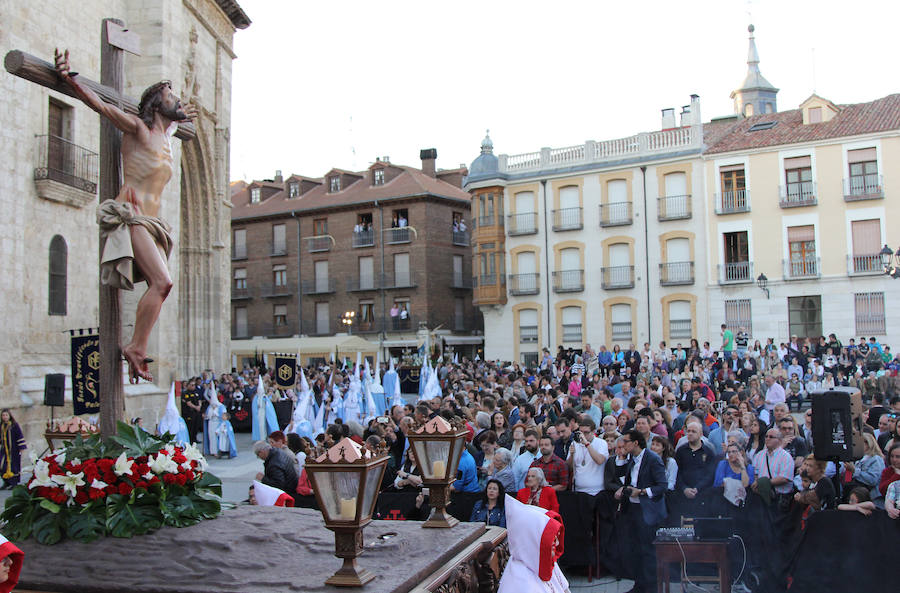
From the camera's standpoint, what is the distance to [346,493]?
→ 3.67 metres

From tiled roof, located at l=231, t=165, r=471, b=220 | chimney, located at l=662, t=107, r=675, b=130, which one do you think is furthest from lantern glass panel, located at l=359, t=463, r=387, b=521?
tiled roof, located at l=231, t=165, r=471, b=220

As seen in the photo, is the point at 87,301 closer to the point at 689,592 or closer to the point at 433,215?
the point at 689,592

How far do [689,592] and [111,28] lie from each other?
23.4 feet

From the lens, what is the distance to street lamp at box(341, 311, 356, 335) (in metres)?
43.5

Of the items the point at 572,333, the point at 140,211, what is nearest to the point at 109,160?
the point at 140,211

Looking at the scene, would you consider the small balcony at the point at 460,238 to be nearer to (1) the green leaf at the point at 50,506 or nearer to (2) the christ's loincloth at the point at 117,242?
(2) the christ's loincloth at the point at 117,242

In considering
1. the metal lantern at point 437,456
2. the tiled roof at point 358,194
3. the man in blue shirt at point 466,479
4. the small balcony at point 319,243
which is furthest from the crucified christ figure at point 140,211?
the small balcony at point 319,243

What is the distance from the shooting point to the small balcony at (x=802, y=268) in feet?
104

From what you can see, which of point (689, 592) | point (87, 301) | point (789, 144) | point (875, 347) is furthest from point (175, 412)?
point (789, 144)

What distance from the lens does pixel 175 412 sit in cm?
1562

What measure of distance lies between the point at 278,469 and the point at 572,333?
28.6m

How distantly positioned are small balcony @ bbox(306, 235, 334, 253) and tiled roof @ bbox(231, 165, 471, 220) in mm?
1708

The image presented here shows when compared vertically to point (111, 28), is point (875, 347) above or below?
below

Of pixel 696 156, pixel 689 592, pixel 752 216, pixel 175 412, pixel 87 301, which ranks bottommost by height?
pixel 689 592
